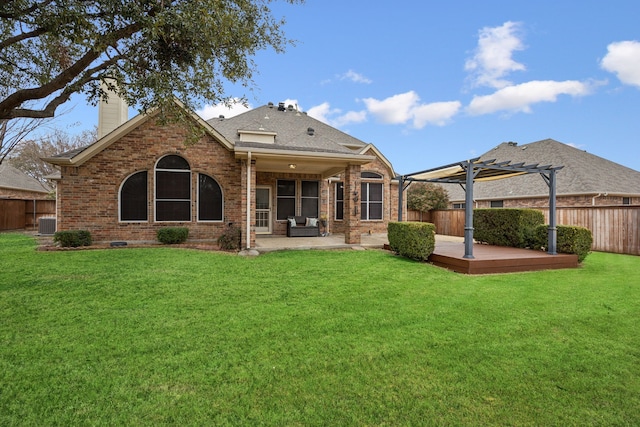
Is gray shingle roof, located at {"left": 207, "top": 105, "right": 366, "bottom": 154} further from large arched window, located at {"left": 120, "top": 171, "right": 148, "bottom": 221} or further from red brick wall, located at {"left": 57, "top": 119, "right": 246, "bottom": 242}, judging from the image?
large arched window, located at {"left": 120, "top": 171, "right": 148, "bottom": 221}

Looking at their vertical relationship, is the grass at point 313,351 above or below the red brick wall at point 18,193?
below

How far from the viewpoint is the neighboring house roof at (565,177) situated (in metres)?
16.9

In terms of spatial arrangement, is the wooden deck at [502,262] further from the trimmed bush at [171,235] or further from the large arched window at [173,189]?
the large arched window at [173,189]

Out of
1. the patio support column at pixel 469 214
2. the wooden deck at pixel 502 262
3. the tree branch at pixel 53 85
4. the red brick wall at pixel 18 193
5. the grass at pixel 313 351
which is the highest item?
the tree branch at pixel 53 85

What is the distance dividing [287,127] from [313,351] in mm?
14263

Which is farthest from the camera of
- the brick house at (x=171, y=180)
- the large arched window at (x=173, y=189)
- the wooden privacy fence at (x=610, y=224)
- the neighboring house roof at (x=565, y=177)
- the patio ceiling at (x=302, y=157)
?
the neighboring house roof at (x=565, y=177)

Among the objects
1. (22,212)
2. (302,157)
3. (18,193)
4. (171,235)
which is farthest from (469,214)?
(18,193)

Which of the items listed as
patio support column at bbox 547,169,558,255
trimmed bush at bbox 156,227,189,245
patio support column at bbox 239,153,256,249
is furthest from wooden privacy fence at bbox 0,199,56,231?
patio support column at bbox 547,169,558,255

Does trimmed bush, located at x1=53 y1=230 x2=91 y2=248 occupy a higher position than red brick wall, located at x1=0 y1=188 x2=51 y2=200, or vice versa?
red brick wall, located at x1=0 y1=188 x2=51 y2=200

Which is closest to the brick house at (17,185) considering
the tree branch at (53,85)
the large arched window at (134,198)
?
the large arched window at (134,198)

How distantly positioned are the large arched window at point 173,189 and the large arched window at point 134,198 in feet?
1.49

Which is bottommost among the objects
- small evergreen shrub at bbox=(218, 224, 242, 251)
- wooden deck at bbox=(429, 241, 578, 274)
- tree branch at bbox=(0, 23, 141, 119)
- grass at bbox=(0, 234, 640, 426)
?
grass at bbox=(0, 234, 640, 426)

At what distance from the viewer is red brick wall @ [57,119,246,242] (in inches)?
401

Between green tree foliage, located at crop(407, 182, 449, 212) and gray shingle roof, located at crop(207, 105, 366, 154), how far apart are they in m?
4.91
